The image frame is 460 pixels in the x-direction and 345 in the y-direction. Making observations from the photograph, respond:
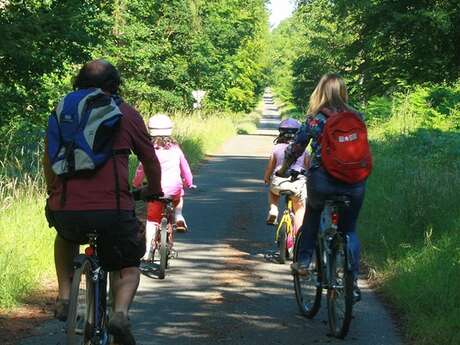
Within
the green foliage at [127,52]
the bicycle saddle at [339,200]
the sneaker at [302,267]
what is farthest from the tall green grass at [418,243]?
the green foliage at [127,52]

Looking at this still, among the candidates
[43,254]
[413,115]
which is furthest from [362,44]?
[413,115]

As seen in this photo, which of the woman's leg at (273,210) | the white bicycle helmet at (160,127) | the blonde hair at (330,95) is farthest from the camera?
Answer: the woman's leg at (273,210)

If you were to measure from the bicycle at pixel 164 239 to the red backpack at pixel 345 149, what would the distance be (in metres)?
2.71

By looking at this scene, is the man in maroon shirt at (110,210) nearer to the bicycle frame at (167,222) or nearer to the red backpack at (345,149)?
the red backpack at (345,149)

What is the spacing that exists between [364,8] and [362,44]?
52.6 inches

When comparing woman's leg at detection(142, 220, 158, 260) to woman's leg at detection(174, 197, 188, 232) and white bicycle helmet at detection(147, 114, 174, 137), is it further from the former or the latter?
white bicycle helmet at detection(147, 114, 174, 137)

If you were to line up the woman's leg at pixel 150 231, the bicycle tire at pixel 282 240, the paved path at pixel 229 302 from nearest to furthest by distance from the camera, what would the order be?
1. the paved path at pixel 229 302
2. the woman's leg at pixel 150 231
3. the bicycle tire at pixel 282 240

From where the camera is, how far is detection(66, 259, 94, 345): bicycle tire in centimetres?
443

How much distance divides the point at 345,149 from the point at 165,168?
2.89 metres

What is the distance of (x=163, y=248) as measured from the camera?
8.70m

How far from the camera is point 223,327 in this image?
6645 mm

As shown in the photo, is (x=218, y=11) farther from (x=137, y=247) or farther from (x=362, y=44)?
(x=137, y=247)

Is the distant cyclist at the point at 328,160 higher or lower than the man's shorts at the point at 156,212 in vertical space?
higher

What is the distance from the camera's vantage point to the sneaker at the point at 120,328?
15.0ft
